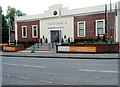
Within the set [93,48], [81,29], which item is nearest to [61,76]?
[93,48]

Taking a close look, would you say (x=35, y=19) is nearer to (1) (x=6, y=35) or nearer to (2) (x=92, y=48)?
(1) (x=6, y=35)

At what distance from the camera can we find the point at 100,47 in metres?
19.5

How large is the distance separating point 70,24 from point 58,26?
2.65 metres

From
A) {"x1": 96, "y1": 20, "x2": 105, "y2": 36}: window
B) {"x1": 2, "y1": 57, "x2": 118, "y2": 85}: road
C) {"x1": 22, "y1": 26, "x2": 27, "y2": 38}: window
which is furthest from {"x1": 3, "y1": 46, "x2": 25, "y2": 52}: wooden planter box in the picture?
{"x1": 2, "y1": 57, "x2": 118, "y2": 85}: road

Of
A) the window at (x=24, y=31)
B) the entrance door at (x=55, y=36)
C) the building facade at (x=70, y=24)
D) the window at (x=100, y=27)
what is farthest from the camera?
the window at (x=24, y=31)

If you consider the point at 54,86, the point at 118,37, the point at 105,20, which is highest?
the point at 105,20

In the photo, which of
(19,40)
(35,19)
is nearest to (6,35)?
(19,40)

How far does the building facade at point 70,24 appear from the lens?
2612cm

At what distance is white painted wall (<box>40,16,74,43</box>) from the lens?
101 feet

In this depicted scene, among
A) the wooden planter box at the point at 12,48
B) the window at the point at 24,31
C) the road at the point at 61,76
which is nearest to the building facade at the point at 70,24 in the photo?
the window at the point at 24,31

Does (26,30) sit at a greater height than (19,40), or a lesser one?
greater

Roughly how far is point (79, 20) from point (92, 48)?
11.3 meters

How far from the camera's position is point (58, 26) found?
105ft

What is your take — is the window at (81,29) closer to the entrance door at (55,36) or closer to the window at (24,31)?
the entrance door at (55,36)
